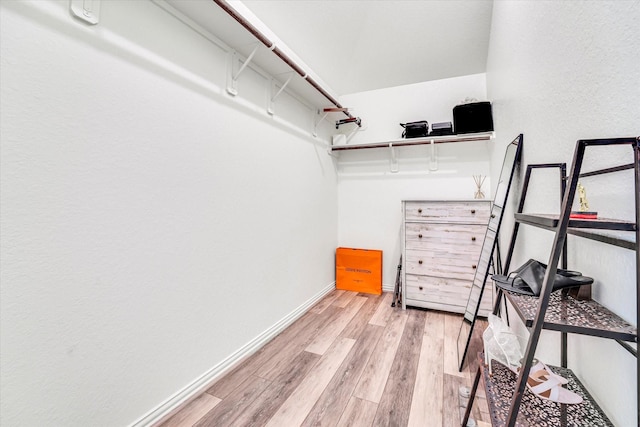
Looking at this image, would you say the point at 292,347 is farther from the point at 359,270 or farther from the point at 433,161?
the point at 433,161

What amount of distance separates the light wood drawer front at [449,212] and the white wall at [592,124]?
1153mm

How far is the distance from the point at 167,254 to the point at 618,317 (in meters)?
1.74

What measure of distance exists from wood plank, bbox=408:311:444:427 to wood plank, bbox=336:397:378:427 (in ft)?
0.66

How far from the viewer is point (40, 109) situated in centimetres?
93

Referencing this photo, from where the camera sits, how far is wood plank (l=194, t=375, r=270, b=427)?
1.32 metres

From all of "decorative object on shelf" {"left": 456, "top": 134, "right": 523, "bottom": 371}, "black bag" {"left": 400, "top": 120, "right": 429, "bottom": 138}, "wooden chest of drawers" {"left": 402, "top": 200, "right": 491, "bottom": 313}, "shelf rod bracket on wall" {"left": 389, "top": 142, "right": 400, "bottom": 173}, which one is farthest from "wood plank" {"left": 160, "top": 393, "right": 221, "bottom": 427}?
"black bag" {"left": 400, "top": 120, "right": 429, "bottom": 138}

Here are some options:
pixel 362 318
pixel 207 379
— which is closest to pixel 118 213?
pixel 207 379

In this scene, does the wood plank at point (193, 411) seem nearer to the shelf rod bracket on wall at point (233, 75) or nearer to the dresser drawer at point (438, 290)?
the shelf rod bracket on wall at point (233, 75)

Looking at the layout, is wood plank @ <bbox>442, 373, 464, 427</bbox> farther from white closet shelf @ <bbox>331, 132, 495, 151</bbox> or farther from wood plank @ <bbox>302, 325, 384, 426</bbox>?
white closet shelf @ <bbox>331, 132, 495, 151</bbox>

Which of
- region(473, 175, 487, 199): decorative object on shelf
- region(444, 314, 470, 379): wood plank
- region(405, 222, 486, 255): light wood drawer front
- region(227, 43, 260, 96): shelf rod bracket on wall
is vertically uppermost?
region(227, 43, 260, 96): shelf rod bracket on wall

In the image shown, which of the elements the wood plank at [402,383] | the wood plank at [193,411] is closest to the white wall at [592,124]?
the wood plank at [402,383]

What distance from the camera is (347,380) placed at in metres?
1.64

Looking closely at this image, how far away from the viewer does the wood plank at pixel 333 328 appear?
78.8 inches

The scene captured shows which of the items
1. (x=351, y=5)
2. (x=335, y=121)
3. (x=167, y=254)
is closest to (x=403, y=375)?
(x=167, y=254)
